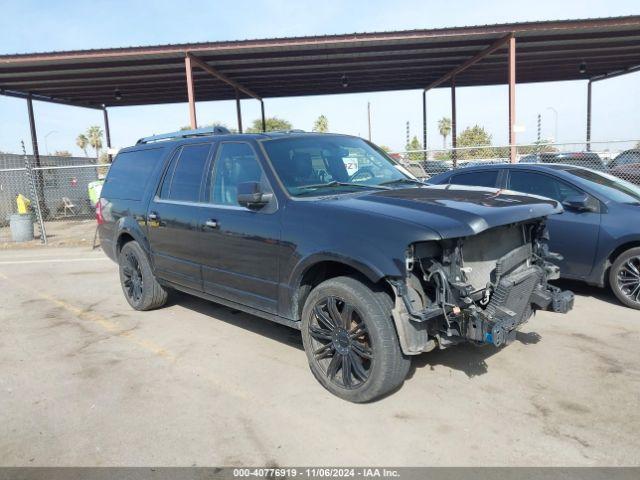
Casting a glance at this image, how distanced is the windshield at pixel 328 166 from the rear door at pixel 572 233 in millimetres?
2149

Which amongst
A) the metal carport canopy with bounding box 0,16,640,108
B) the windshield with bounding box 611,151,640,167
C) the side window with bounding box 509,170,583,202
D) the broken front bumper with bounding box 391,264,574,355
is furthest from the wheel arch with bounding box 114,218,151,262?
the windshield with bounding box 611,151,640,167

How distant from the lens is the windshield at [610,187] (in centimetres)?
557

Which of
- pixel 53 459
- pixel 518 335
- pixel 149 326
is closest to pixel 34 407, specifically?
pixel 53 459

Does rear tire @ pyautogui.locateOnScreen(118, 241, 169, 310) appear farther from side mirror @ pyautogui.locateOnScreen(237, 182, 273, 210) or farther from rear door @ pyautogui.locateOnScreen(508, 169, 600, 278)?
rear door @ pyautogui.locateOnScreen(508, 169, 600, 278)

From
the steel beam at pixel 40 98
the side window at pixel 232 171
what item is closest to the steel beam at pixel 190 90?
the steel beam at pixel 40 98

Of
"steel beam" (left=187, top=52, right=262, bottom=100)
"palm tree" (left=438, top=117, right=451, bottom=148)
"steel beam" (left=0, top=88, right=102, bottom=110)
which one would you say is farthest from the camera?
"palm tree" (left=438, top=117, right=451, bottom=148)

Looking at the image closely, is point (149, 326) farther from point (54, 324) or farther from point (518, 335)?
point (518, 335)

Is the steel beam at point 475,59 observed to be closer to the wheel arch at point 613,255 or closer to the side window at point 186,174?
the wheel arch at point 613,255

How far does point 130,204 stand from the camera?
18.9 ft

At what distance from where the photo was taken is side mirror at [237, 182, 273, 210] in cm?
381

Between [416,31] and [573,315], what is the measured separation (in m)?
9.48

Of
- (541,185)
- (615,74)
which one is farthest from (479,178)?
(615,74)

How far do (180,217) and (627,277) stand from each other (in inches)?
190

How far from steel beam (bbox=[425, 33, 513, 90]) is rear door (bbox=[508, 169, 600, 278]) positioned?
28.2 ft
